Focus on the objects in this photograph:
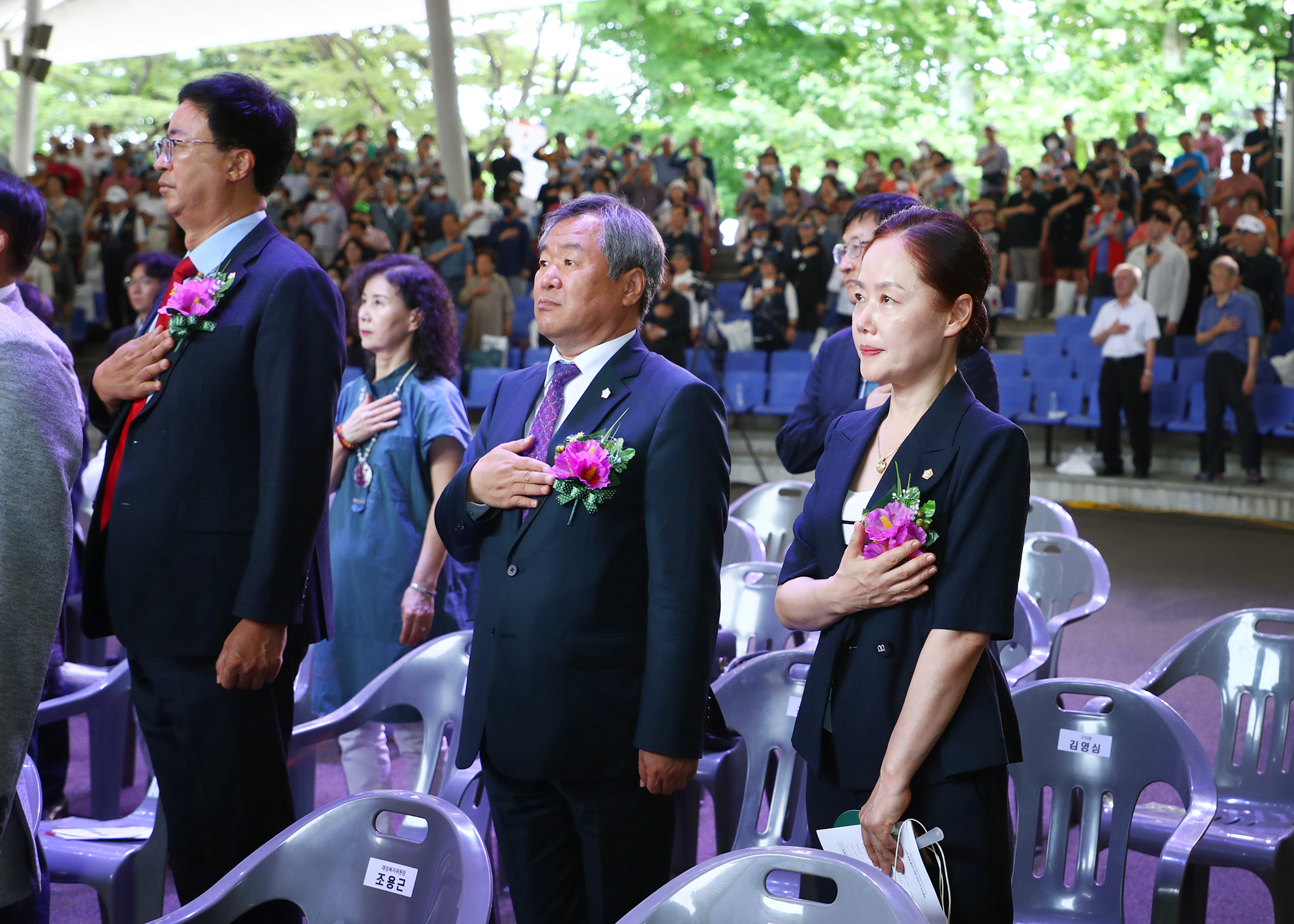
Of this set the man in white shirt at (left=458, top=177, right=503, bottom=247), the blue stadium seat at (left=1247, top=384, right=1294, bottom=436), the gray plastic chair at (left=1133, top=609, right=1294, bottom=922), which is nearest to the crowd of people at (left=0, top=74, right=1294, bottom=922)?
the gray plastic chair at (left=1133, top=609, right=1294, bottom=922)

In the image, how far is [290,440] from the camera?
1.97 metres

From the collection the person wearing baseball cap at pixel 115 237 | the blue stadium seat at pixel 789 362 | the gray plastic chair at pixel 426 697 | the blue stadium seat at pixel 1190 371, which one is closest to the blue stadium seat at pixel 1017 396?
the blue stadium seat at pixel 1190 371

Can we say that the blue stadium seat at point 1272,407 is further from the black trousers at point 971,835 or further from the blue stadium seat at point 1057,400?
A: the black trousers at point 971,835

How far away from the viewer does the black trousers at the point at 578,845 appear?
1852 mm

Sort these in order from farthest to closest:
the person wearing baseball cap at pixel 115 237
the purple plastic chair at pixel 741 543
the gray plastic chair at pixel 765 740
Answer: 1. the person wearing baseball cap at pixel 115 237
2. the purple plastic chair at pixel 741 543
3. the gray plastic chair at pixel 765 740

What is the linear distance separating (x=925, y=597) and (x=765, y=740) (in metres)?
1.01

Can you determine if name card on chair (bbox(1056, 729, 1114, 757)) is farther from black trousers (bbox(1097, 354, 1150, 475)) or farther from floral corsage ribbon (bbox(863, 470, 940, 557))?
black trousers (bbox(1097, 354, 1150, 475))

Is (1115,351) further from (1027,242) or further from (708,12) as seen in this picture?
(708,12)

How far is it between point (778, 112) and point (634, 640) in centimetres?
1818

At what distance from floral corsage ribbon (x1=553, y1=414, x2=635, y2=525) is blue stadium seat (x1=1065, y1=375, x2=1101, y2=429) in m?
8.34

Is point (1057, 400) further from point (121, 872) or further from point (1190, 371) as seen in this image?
point (121, 872)

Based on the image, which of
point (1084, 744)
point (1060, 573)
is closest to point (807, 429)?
point (1084, 744)

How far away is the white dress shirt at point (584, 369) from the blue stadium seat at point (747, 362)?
27.9 feet

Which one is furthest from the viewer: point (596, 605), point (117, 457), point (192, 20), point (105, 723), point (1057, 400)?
point (192, 20)
